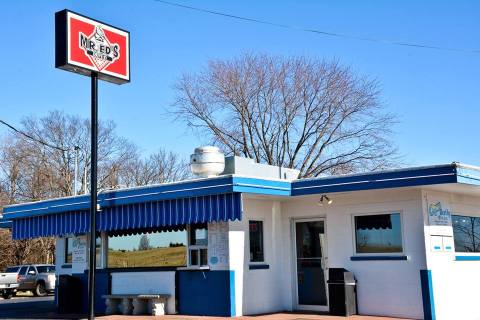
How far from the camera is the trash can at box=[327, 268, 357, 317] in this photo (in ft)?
48.0

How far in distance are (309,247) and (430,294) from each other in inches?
139

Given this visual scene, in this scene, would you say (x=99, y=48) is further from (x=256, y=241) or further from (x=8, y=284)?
(x=8, y=284)

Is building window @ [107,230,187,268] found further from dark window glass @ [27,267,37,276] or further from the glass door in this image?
dark window glass @ [27,267,37,276]

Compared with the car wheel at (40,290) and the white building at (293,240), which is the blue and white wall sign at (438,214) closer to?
the white building at (293,240)

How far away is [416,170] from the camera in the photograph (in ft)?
43.7

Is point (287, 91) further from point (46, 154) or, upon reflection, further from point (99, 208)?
point (99, 208)

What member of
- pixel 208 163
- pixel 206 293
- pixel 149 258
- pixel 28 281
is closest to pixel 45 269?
pixel 28 281

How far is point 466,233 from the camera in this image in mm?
15742

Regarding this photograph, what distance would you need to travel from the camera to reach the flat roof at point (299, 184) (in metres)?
13.1

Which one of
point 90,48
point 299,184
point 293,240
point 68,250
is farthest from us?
point 68,250

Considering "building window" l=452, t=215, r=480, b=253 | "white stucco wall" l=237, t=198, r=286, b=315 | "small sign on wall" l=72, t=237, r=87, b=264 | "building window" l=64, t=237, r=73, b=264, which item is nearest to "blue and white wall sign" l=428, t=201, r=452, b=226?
"building window" l=452, t=215, r=480, b=253

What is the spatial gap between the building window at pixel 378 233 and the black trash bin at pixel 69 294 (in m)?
8.48

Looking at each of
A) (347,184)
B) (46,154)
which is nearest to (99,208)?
(347,184)

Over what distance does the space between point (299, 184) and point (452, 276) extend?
4.16 metres
